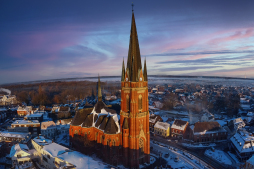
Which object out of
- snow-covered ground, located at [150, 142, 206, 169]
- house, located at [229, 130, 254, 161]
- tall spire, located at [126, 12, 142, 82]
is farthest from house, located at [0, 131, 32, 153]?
house, located at [229, 130, 254, 161]

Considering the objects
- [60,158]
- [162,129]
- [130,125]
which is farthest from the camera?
[162,129]

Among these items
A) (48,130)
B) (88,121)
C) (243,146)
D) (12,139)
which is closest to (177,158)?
(243,146)

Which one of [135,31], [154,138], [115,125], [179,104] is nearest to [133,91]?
[115,125]

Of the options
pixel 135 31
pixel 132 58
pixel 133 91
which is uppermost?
pixel 135 31

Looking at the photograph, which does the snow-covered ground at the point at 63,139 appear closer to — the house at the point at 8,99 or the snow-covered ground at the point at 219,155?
the snow-covered ground at the point at 219,155

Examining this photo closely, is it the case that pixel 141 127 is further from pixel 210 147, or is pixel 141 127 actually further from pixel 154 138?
pixel 210 147

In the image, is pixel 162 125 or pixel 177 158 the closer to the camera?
pixel 177 158

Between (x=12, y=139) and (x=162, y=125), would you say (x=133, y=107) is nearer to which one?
(x=162, y=125)
